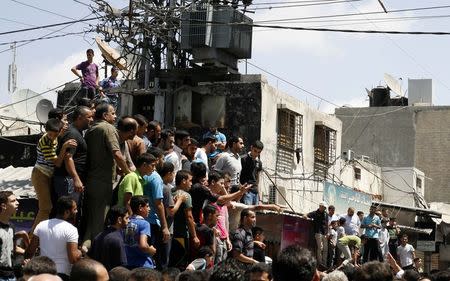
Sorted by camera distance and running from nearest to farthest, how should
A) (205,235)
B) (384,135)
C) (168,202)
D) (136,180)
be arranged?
(136,180) < (168,202) < (205,235) < (384,135)

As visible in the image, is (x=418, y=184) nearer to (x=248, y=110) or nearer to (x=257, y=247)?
(x=248, y=110)

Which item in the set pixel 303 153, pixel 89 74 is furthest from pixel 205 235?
pixel 303 153

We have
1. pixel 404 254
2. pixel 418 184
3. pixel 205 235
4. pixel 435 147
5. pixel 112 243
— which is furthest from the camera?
pixel 435 147

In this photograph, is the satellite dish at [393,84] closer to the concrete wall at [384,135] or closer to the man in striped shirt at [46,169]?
the concrete wall at [384,135]

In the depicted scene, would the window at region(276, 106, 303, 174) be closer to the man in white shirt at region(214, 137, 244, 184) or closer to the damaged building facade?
the damaged building facade

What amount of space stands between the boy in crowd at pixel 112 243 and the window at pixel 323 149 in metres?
17.6

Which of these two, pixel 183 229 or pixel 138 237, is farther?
pixel 183 229

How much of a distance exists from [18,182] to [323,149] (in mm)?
9734

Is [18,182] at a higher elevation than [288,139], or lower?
lower

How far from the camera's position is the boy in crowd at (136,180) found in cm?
1039

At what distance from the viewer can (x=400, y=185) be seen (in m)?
36.1

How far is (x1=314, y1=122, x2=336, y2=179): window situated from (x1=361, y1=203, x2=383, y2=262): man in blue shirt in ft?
17.7

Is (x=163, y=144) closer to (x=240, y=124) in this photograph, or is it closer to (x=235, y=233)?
(x=235, y=233)

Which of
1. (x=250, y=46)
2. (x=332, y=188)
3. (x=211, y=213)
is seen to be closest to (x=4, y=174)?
(x=250, y=46)
